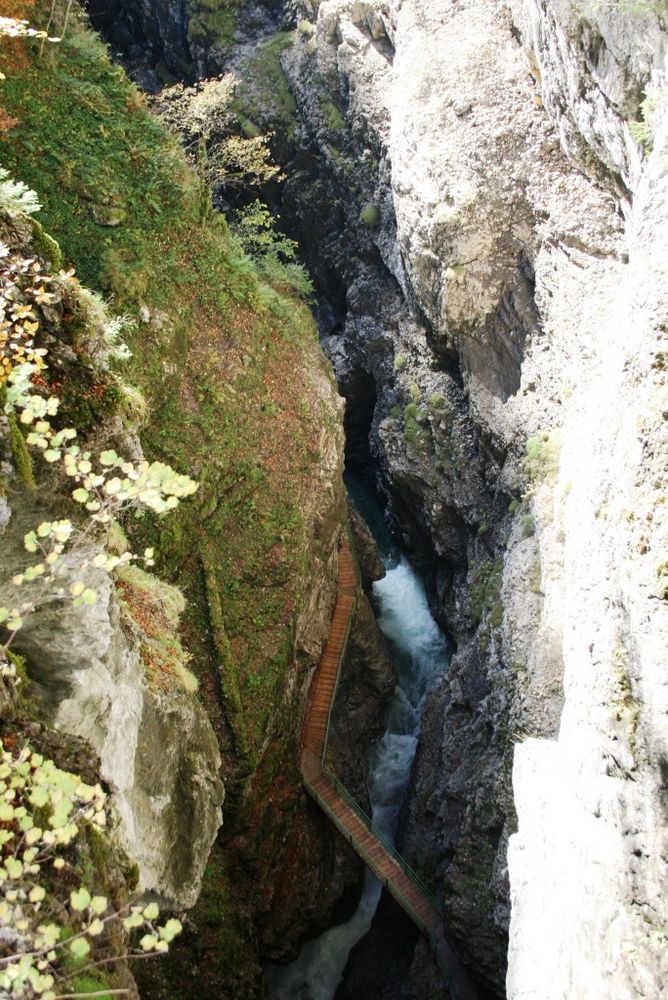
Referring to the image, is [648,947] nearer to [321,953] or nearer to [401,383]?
[321,953]

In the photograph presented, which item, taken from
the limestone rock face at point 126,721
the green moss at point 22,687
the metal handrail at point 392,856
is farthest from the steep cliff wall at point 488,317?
the green moss at point 22,687

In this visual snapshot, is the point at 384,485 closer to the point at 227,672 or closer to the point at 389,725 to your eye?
the point at 389,725

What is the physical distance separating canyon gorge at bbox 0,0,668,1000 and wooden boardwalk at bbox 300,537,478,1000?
41 centimetres

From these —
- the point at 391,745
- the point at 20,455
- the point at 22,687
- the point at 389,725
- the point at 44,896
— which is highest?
the point at 20,455

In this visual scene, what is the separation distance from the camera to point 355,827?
17.4 meters

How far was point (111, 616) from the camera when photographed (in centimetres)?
880

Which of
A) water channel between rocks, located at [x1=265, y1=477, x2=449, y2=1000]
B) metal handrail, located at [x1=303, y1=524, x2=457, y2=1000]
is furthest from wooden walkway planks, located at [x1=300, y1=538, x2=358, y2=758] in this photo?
water channel between rocks, located at [x1=265, y1=477, x2=449, y2=1000]

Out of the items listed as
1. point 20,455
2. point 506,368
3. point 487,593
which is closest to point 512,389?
point 506,368

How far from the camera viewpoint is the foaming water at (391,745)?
58.7ft

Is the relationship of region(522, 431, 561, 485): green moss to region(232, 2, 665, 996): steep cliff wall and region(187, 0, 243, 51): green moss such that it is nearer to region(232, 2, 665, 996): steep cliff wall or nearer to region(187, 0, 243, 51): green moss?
region(232, 2, 665, 996): steep cliff wall

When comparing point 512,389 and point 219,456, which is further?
point 512,389

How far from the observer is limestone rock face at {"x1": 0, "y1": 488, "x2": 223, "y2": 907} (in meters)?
7.48

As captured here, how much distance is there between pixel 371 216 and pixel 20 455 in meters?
20.6

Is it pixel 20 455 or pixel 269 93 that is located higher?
pixel 269 93
